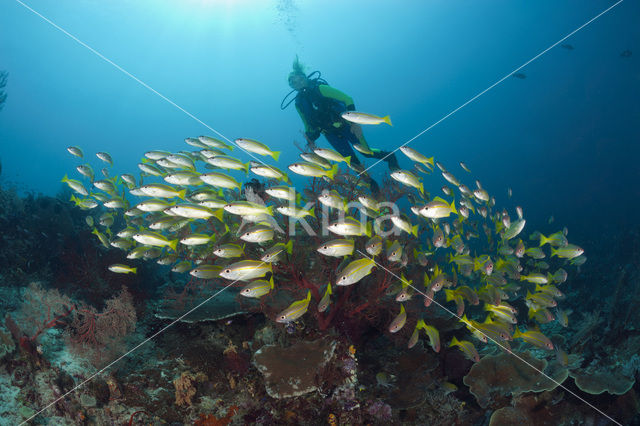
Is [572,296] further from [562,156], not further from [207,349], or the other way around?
[562,156]

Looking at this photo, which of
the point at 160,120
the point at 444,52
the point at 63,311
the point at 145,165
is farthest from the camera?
the point at 160,120

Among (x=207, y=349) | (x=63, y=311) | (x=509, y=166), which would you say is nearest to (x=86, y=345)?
(x=63, y=311)

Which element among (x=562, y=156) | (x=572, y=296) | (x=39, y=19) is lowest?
(x=562, y=156)

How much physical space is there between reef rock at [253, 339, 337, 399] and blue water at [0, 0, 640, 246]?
2663 centimetres

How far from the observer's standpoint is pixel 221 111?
115 metres

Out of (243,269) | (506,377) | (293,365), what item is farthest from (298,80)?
(506,377)

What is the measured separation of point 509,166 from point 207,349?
63.2 m

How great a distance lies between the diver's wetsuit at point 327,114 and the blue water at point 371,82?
23025 mm

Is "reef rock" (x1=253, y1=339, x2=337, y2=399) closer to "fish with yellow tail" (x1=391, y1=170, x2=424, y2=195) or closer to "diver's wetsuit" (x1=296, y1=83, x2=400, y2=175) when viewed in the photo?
"fish with yellow tail" (x1=391, y1=170, x2=424, y2=195)

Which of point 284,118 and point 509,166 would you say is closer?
point 509,166

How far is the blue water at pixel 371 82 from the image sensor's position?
130 feet

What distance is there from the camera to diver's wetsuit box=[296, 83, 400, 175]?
8.76 meters

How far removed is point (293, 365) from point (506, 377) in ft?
11.0

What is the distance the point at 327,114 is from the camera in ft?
30.2
